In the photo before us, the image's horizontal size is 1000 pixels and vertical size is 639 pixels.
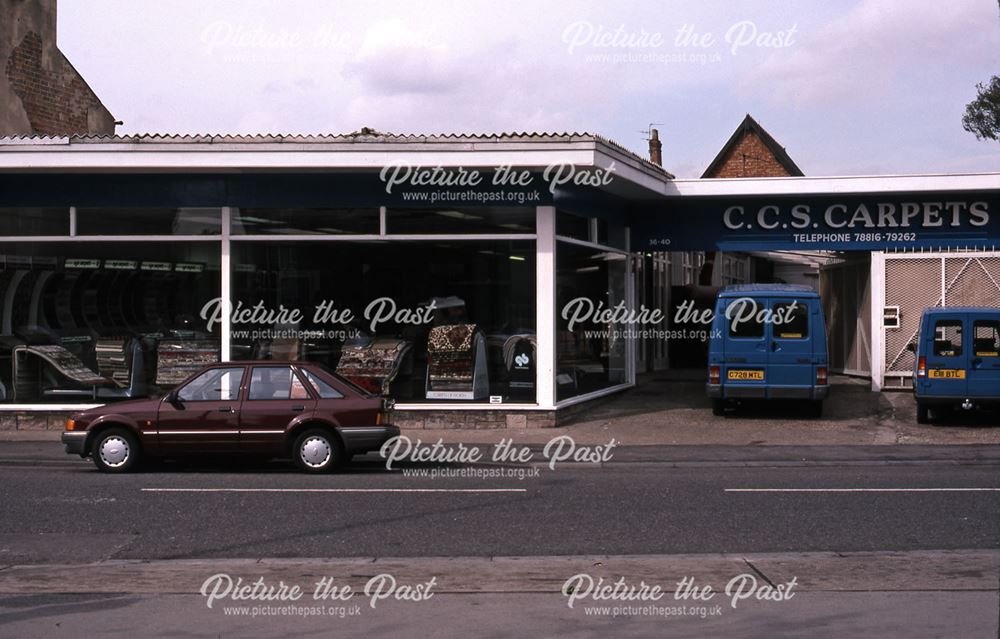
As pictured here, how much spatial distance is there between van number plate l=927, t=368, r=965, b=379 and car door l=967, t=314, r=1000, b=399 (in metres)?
0.14

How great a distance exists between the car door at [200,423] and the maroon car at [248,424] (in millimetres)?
12

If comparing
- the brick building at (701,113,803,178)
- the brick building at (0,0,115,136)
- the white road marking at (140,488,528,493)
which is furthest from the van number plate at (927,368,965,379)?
the brick building at (701,113,803,178)

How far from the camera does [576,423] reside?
703 inches

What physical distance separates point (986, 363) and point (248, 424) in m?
11.1

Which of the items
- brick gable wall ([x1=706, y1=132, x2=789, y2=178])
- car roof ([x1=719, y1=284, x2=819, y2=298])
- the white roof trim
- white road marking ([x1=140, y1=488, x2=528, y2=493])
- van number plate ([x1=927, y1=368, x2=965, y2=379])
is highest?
brick gable wall ([x1=706, y1=132, x2=789, y2=178])

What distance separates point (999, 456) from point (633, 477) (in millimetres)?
5383

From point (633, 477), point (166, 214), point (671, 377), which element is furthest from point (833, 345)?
point (166, 214)

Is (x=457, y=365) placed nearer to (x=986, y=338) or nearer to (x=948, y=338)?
(x=948, y=338)

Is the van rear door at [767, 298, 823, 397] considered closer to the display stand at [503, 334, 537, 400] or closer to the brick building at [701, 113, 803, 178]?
the display stand at [503, 334, 537, 400]

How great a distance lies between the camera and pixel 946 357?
55.6 ft

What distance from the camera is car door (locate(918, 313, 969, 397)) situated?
16922 mm

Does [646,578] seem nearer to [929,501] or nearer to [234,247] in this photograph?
[929,501]

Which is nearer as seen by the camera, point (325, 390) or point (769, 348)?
point (325, 390)

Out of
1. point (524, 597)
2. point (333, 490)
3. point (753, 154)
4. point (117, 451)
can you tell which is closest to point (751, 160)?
point (753, 154)
